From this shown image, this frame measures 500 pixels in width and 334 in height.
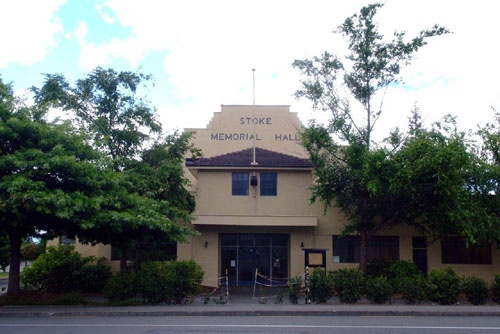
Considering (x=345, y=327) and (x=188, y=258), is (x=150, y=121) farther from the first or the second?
(x=345, y=327)

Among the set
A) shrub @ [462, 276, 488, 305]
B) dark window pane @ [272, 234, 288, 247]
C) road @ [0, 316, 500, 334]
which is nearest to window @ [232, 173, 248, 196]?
dark window pane @ [272, 234, 288, 247]

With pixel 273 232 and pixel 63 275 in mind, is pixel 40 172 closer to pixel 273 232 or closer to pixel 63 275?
pixel 63 275

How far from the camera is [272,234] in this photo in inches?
1063

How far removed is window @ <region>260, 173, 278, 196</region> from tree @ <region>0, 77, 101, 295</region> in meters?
10.2

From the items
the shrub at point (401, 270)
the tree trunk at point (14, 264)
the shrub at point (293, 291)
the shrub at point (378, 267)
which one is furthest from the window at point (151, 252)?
the shrub at point (401, 270)

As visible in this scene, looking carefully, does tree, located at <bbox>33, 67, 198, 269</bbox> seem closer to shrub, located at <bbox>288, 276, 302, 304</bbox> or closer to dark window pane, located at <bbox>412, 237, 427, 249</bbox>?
shrub, located at <bbox>288, 276, 302, 304</bbox>

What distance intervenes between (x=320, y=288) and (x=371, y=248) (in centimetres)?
831

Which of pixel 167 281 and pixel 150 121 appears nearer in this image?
pixel 167 281

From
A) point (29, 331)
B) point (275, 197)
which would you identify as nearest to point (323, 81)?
point (275, 197)

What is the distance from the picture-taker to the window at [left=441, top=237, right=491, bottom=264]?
2573 cm

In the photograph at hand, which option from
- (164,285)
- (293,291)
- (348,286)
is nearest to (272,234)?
(293,291)

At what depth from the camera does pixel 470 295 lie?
18.6 m

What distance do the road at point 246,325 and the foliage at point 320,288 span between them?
2940 mm

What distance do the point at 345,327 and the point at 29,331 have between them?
789cm
